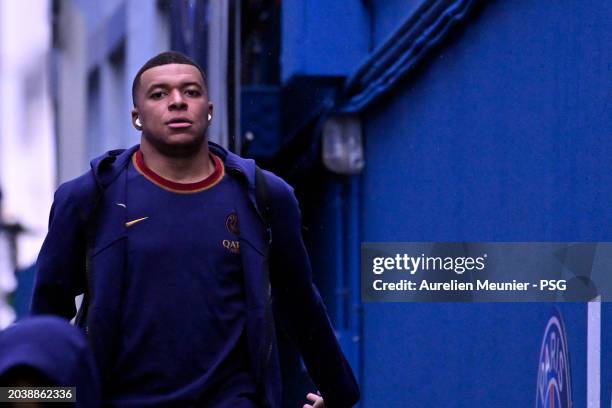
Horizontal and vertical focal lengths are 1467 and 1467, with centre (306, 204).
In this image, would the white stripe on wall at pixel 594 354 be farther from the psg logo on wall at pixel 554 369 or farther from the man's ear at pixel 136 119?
the man's ear at pixel 136 119

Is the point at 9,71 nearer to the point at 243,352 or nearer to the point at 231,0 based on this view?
the point at 231,0

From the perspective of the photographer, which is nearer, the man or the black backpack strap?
the man

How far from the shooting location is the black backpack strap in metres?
3.37

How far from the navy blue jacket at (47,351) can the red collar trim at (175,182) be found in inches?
35.6

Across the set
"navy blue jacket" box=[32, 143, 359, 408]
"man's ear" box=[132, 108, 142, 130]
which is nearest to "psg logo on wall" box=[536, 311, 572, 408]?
"navy blue jacket" box=[32, 143, 359, 408]

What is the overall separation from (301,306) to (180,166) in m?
0.48

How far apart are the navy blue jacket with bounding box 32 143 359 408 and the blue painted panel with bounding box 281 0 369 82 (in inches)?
177

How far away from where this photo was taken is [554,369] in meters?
5.04

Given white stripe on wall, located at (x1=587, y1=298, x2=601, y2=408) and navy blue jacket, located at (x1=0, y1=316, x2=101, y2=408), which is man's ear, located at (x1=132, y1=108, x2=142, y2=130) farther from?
white stripe on wall, located at (x1=587, y1=298, x2=601, y2=408)

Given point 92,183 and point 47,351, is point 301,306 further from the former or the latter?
point 47,351

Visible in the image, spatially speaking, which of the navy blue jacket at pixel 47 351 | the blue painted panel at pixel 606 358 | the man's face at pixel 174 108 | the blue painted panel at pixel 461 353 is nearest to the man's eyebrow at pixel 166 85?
the man's face at pixel 174 108

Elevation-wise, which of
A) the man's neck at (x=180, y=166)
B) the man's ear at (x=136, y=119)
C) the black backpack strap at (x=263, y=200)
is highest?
the man's ear at (x=136, y=119)

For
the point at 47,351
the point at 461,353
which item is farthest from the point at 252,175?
the point at 461,353

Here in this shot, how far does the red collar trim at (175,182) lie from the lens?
10.8 feet
